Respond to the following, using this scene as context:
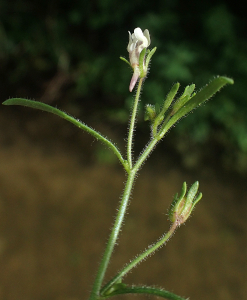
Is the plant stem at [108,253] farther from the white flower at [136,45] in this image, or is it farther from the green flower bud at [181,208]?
the white flower at [136,45]

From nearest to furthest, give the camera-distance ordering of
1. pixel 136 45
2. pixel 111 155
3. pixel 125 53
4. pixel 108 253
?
pixel 108 253, pixel 136 45, pixel 125 53, pixel 111 155

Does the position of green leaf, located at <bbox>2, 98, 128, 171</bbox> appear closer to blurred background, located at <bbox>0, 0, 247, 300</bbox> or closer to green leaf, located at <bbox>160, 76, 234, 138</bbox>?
green leaf, located at <bbox>160, 76, 234, 138</bbox>

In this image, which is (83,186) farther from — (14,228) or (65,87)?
(65,87)

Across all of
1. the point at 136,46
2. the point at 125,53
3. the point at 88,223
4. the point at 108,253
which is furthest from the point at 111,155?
the point at 108,253

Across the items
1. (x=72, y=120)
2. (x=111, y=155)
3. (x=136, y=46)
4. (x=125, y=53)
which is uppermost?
(x=125, y=53)

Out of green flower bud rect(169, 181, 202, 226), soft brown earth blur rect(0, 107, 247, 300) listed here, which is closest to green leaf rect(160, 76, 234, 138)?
green flower bud rect(169, 181, 202, 226)

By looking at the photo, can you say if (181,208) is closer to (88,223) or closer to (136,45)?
(136,45)

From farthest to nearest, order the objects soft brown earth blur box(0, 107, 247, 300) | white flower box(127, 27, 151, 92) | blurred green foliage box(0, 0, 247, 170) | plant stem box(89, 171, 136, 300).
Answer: blurred green foliage box(0, 0, 247, 170) → soft brown earth blur box(0, 107, 247, 300) → white flower box(127, 27, 151, 92) → plant stem box(89, 171, 136, 300)

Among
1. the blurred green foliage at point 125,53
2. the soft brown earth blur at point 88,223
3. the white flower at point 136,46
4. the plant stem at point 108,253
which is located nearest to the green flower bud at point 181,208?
the plant stem at point 108,253
